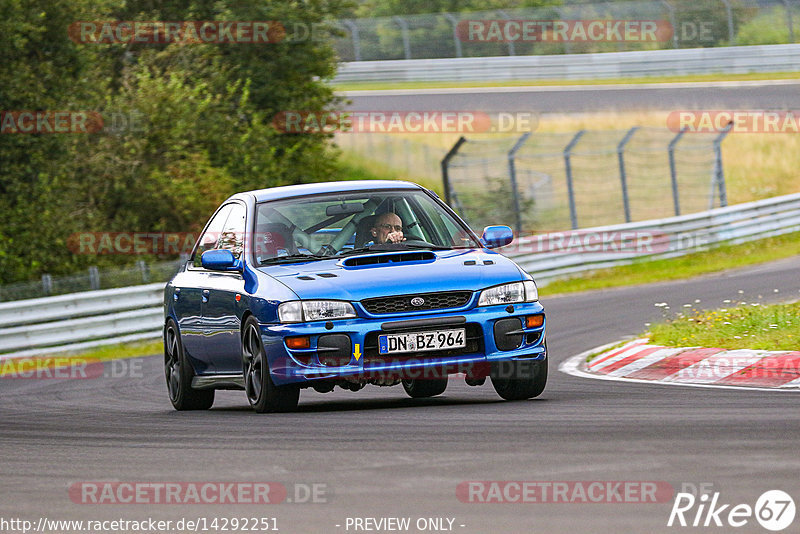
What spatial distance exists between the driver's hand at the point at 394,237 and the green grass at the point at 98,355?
10241mm

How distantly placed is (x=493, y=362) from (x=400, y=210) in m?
1.67

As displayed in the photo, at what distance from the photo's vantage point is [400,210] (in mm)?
10711

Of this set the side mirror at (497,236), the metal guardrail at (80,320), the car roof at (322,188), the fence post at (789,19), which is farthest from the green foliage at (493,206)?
the side mirror at (497,236)

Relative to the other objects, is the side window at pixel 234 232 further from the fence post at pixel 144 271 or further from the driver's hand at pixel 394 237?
the fence post at pixel 144 271

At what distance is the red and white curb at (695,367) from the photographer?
10.6 metres

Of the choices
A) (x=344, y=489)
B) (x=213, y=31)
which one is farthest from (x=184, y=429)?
(x=213, y=31)

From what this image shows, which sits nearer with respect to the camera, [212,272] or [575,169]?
[212,272]

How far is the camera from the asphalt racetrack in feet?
19.0

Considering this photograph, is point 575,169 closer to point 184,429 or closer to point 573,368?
point 573,368

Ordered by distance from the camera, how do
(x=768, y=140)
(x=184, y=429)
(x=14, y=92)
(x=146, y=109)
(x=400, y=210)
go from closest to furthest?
(x=184, y=429) → (x=400, y=210) → (x=14, y=92) → (x=146, y=109) → (x=768, y=140)

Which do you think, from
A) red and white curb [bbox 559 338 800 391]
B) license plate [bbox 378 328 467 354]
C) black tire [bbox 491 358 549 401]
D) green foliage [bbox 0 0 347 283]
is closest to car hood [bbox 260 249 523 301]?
license plate [bbox 378 328 467 354]

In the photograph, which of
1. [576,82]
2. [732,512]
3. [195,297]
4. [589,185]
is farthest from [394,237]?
[576,82]

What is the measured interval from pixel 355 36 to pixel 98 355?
25.3 meters

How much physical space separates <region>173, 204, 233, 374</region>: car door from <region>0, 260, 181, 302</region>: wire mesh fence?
9.72 metres
